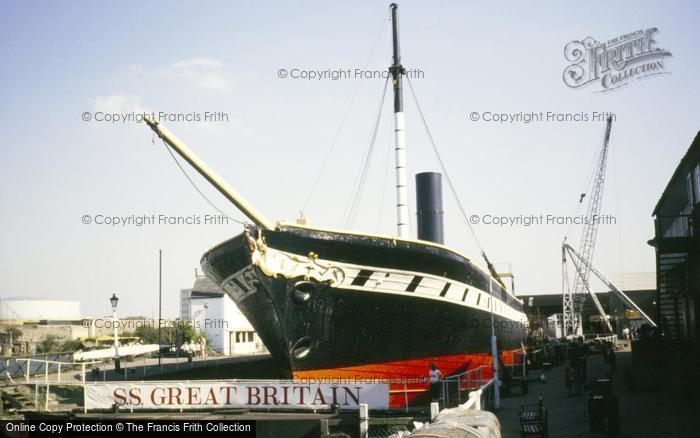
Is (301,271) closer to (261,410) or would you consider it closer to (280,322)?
(280,322)

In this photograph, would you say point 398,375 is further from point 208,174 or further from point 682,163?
point 682,163

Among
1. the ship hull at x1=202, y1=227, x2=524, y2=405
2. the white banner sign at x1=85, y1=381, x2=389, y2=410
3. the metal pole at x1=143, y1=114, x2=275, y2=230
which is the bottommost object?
the white banner sign at x1=85, y1=381, x2=389, y2=410

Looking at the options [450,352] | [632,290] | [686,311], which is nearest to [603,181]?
[632,290]

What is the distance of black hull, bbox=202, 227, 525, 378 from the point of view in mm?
14312

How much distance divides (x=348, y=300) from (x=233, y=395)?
3.42m

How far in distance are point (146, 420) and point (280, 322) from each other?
3.62 metres

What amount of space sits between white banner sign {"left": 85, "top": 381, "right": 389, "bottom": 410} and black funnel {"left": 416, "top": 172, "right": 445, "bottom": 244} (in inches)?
379

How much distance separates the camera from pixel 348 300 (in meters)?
14.5

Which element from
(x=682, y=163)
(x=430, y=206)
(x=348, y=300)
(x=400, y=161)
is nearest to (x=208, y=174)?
(x=348, y=300)

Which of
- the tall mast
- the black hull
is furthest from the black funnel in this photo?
the black hull

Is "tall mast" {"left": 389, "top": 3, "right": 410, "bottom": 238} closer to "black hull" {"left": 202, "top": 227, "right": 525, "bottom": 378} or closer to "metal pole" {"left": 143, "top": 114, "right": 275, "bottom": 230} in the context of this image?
"black hull" {"left": 202, "top": 227, "right": 525, "bottom": 378}

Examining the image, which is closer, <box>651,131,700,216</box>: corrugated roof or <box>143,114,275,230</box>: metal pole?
<box>143,114,275,230</box>: metal pole

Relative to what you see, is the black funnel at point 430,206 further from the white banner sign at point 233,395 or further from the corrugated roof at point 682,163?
the white banner sign at point 233,395

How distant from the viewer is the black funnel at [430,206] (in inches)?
851
